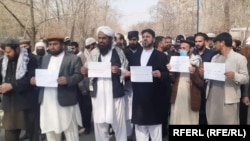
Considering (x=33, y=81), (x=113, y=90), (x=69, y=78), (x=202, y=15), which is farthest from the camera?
(x=202, y=15)

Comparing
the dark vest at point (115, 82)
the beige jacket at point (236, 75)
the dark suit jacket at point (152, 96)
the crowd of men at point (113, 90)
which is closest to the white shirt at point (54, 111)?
the crowd of men at point (113, 90)

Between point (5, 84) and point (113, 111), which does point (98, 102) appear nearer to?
point (113, 111)

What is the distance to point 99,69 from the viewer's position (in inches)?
201

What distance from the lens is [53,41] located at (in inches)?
193

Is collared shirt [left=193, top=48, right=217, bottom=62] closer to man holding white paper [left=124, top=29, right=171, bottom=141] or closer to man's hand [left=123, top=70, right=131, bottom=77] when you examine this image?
man holding white paper [left=124, top=29, right=171, bottom=141]

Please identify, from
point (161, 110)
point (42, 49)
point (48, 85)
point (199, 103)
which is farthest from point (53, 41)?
point (42, 49)

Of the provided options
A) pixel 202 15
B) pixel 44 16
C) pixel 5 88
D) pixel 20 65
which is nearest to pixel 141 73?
pixel 20 65

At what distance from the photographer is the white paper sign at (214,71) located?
15.2 feet

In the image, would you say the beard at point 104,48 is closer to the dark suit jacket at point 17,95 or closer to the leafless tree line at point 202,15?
the dark suit jacket at point 17,95

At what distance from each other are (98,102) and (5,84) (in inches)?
51.4

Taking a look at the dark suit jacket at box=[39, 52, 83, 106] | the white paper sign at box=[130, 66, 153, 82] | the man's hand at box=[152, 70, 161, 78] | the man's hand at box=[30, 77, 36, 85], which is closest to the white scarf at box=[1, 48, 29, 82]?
the man's hand at box=[30, 77, 36, 85]

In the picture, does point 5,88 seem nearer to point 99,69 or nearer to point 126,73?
point 99,69

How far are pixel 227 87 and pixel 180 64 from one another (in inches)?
27.7

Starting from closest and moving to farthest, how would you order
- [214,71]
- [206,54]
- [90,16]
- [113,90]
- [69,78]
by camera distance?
[214,71] → [69,78] → [113,90] → [206,54] → [90,16]
